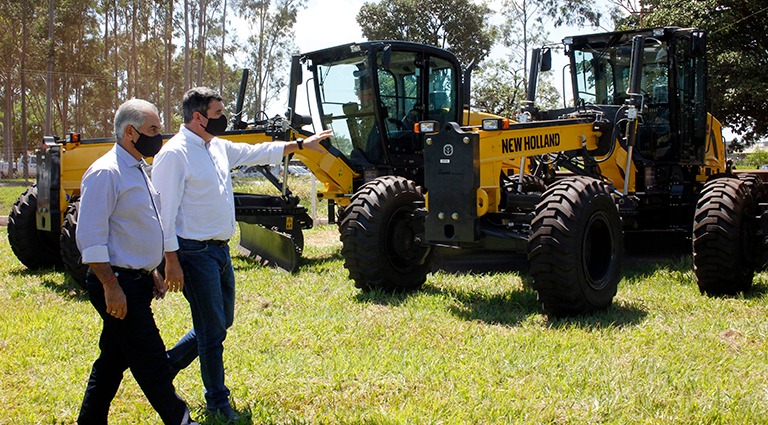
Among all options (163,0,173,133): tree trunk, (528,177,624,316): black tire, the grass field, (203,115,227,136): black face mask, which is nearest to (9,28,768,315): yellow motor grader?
(528,177,624,316): black tire

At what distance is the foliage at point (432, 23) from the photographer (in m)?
37.9

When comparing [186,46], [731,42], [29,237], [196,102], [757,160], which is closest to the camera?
[196,102]

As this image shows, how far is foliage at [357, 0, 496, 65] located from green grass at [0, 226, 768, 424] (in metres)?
31.5

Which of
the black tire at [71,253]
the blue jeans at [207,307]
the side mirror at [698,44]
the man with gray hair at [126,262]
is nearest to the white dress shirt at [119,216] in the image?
the man with gray hair at [126,262]

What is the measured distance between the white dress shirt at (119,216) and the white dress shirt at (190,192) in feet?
0.49

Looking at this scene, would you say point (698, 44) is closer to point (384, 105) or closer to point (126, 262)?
point (384, 105)

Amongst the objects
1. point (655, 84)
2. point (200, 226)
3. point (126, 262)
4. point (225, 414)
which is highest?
point (655, 84)

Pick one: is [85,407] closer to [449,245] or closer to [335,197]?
[449,245]

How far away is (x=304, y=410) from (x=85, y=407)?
4.00 ft

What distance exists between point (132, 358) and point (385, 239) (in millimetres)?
4113

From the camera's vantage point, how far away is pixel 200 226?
14.0 feet

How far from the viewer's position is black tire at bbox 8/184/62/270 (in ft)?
31.4

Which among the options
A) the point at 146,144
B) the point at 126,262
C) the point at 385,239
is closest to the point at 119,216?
the point at 126,262

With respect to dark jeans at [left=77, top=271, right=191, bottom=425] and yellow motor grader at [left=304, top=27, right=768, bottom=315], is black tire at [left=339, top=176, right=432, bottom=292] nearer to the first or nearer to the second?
yellow motor grader at [left=304, top=27, right=768, bottom=315]
